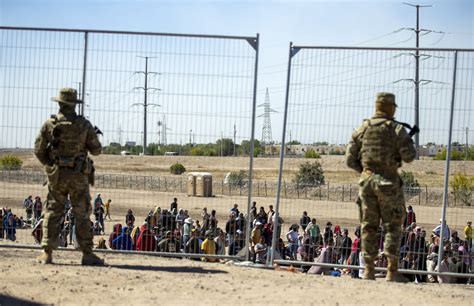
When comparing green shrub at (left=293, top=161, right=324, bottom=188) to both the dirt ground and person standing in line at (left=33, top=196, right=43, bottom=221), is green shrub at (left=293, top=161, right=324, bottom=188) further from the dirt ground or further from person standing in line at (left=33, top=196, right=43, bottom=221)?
the dirt ground

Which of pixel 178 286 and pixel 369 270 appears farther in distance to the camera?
pixel 369 270

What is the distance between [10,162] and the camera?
11.4m

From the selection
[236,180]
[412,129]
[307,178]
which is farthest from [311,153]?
[236,180]

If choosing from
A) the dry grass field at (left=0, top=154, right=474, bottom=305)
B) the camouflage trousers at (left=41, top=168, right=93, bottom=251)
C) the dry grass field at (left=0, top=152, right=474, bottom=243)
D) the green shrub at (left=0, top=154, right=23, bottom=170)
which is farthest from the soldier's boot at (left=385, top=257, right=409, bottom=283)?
the green shrub at (left=0, top=154, right=23, bottom=170)

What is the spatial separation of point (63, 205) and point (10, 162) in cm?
227

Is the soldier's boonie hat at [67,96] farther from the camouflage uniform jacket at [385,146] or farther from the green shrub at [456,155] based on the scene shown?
the green shrub at [456,155]

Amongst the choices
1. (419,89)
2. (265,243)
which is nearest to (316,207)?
(265,243)

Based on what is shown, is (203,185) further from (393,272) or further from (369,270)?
(393,272)

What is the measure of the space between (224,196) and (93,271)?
1421 centimetres

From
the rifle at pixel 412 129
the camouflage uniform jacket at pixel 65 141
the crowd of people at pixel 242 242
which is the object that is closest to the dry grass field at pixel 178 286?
the crowd of people at pixel 242 242

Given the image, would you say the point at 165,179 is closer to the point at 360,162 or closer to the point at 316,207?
the point at 316,207

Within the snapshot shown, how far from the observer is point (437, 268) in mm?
10406

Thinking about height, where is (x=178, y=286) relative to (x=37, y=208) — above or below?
below

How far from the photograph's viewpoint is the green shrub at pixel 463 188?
16047 millimetres
